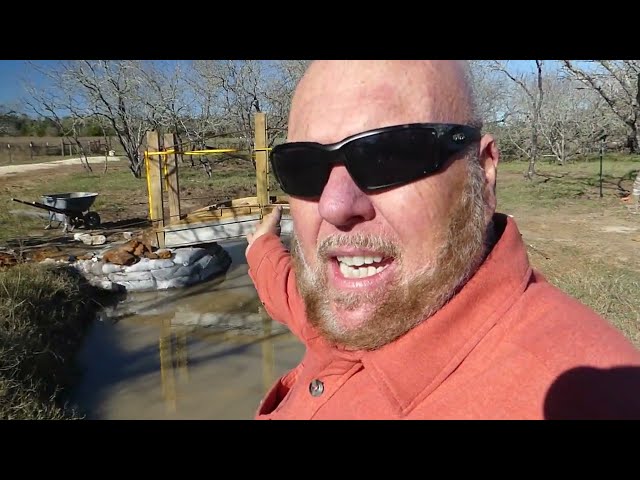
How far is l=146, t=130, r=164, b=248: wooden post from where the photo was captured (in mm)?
7668

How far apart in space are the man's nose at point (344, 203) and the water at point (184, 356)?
11.6 feet

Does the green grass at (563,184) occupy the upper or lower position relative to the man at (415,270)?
lower

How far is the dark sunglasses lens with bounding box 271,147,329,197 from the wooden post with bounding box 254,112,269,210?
6252mm

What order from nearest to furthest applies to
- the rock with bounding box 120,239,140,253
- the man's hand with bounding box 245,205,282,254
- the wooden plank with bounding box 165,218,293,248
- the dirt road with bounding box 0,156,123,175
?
the man's hand with bounding box 245,205,282,254 → the rock with bounding box 120,239,140,253 → the wooden plank with bounding box 165,218,293,248 → the dirt road with bounding box 0,156,123,175

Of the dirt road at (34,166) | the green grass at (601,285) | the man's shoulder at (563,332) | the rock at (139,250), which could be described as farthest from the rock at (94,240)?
the dirt road at (34,166)

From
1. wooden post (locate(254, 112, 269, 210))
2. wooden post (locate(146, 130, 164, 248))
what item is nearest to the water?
wooden post (locate(146, 130, 164, 248))

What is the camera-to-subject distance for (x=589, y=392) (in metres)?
0.79

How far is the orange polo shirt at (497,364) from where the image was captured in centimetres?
81

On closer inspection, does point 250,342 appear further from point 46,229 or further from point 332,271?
point 46,229

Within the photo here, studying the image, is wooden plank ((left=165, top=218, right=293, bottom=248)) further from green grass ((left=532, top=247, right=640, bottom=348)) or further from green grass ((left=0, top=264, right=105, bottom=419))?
green grass ((left=532, top=247, right=640, bottom=348))

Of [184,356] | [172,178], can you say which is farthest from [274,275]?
[172,178]

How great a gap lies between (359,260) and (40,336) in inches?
192

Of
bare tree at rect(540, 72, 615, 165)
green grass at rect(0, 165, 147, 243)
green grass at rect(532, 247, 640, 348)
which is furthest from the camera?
bare tree at rect(540, 72, 615, 165)

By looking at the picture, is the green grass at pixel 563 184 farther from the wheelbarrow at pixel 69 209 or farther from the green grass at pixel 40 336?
the green grass at pixel 40 336
